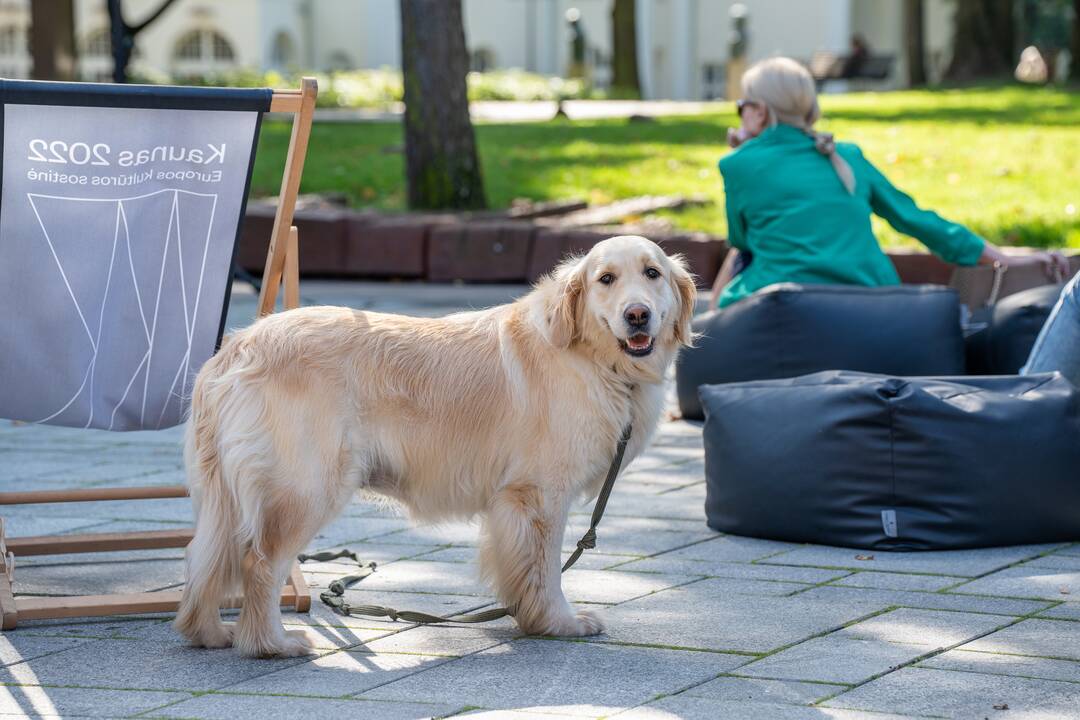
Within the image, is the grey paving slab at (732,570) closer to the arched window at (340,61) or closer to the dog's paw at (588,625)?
the dog's paw at (588,625)

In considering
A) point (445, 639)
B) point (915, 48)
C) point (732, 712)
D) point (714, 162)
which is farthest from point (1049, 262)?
point (915, 48)

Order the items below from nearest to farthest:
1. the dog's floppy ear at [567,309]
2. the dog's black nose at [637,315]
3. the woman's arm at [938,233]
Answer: the dog's black nose at [637,315]
the dog's floppy ear at [567,309]
the woman's arm at [938,233]

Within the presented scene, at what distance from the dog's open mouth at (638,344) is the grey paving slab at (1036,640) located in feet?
3.74

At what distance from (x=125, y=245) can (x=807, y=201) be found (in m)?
3.31

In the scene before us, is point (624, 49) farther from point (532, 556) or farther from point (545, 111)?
point (532, 556)

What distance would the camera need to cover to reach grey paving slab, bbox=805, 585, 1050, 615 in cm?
407

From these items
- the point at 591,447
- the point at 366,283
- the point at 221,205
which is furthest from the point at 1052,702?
the point at 366,283

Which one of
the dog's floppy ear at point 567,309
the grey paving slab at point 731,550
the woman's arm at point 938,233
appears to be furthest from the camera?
the woman's arm at point 938,233

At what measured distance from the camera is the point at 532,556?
3.87 m

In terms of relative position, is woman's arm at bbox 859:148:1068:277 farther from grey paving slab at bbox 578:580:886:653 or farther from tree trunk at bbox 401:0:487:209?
tree trunk at bbox 401:0:487:209

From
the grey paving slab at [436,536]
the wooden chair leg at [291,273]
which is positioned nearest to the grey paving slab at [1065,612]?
the grey paving slab at [436,536]

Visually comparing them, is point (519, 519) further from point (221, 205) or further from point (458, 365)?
point (221, 205)

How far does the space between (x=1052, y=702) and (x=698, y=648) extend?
90 cm

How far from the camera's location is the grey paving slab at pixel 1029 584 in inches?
166
